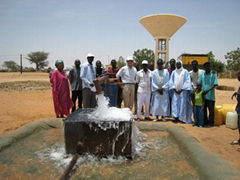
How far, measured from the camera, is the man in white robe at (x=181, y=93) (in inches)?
240

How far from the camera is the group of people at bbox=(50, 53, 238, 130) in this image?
5914 millimetres

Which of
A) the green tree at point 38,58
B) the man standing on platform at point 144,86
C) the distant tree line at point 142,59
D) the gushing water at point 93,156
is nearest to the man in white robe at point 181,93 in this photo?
the man standing on platform at point 144,86

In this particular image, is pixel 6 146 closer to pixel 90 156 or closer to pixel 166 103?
pixel 90 156

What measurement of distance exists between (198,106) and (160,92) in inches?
40.9

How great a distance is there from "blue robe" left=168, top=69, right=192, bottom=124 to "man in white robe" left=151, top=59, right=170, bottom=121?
173mm

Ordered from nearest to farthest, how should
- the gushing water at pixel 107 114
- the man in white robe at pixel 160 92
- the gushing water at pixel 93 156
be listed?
1. the gushing water at pixel 93 156
2. the gushing water at pixel 107 114
3. the man in white robe at pixel 160 92

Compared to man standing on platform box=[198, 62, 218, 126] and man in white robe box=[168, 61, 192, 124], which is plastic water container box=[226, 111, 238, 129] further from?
man in white robe box=[168, 61, 192, 124]

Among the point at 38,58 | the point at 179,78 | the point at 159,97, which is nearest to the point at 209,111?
the point at 179,78

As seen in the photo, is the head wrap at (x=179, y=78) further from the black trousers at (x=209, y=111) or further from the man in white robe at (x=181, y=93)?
the black trousers at (x=209, y=111)

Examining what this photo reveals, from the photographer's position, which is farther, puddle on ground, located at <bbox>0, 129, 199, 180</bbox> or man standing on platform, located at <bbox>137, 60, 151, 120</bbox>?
man standing on platform, located at <bbox>137, 60, 151, 120</bbox>

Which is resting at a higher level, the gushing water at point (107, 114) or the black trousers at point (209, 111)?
the gushing water at point (107, 114)

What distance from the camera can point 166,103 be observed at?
21.1ft

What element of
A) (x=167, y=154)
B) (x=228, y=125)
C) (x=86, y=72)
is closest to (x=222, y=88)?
(x=228, y=125)

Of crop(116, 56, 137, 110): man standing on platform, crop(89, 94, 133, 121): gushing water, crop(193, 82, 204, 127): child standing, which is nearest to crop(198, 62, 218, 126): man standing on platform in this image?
crop(193, 82, 204, 127): child standing
